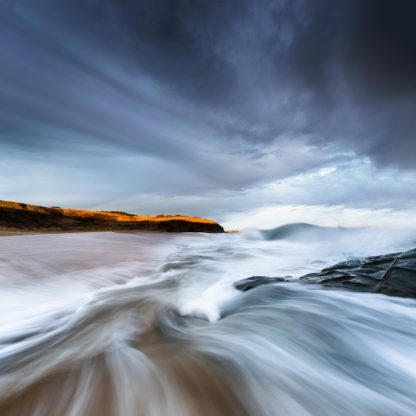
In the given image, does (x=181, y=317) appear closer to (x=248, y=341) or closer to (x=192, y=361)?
(x=248, y=341)

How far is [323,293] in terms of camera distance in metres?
3.03

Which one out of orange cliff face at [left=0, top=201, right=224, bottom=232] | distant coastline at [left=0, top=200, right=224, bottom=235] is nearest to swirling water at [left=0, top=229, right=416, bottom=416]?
distant coastline at [left=0, top=200, right=224, bottom=235]

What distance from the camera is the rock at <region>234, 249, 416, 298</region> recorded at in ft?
9.89

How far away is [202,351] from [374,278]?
296cm

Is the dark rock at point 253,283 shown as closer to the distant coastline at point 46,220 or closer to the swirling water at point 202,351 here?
the swirling water at point 202,351

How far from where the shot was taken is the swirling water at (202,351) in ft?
4.07

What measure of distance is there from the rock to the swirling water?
265mm

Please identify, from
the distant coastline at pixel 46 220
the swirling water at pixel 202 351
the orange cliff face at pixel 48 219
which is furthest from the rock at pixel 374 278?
the orange cliff face at pixel 48 219

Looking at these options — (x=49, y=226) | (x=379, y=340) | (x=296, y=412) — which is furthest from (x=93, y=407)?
(x=49, y=226)

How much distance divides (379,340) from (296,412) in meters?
1.38

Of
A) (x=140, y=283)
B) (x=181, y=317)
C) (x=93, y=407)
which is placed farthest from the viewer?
(x=140, y=283)

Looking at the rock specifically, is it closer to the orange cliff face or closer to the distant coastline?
the distant coastline

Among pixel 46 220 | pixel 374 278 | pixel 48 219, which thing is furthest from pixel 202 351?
pixel 48 219

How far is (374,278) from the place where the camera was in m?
3.36
